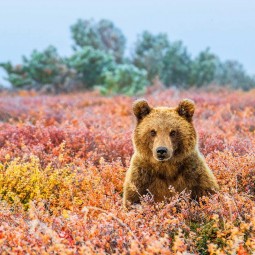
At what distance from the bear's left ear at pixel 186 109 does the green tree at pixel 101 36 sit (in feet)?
100

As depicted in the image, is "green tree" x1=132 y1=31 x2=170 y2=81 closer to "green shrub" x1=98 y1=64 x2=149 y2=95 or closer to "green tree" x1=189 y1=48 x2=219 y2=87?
"green tree" x1=189 y1=48 x2=219 y2=87

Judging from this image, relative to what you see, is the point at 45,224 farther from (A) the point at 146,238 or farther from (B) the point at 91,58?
(B) the point at 91,58

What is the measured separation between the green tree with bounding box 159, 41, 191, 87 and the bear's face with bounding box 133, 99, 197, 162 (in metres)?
30.3

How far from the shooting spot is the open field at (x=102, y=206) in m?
3.40

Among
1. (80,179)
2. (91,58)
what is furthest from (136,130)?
(91,58)

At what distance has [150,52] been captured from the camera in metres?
34.8

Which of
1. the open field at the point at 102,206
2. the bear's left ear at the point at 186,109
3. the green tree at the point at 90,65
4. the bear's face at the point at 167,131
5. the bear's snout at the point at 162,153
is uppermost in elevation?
the green tree at the point at 90,65

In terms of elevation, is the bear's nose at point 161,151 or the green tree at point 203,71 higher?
the green tree at point 203,71

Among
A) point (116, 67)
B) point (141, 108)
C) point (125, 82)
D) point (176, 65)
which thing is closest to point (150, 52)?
point (176, 65)

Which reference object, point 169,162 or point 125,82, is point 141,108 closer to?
point 169,162

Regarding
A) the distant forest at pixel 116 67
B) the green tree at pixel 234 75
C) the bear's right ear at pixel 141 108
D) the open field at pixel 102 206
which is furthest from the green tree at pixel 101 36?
the bear's right ear at pixel 141 108

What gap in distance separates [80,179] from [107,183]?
312mm

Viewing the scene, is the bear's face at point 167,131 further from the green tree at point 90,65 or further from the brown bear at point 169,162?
the green tree at point 90,65

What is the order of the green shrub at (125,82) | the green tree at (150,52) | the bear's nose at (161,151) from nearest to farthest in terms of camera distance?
the bear's nose at (161,151) < the green shrub at (125,82) < the green tree at (150,52)
